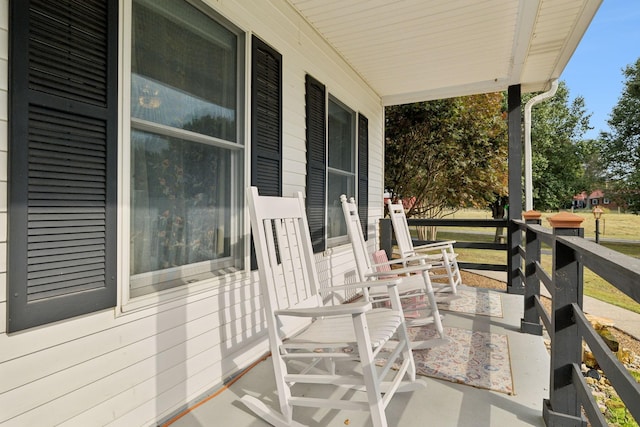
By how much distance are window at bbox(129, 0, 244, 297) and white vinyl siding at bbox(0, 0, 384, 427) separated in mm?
122

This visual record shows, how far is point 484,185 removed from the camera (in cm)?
775

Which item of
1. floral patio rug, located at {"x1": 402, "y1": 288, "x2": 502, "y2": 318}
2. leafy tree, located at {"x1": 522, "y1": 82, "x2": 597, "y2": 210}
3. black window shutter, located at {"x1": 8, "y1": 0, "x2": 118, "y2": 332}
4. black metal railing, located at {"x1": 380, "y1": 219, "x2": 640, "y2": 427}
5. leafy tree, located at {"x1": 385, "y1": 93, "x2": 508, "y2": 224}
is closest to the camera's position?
black metal railing, located at {"x1": 380, "y1": 219, "x2": 640, "y2": 427}

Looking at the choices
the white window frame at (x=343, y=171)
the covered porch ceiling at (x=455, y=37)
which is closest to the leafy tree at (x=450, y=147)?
the covered porch ceiling at (x=455, y=37)

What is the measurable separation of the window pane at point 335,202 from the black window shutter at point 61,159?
249 cm

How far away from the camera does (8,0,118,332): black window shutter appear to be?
1.20 m

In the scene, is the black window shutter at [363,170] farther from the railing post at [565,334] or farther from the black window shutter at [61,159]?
the black window shutter at [61,159]

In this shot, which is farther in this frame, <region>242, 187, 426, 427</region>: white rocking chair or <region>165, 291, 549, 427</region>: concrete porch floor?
<region>165, 291, 549, 427</region>: concrete porch floor

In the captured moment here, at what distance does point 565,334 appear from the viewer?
5.51 ft

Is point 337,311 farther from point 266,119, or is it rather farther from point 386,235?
point 386,235

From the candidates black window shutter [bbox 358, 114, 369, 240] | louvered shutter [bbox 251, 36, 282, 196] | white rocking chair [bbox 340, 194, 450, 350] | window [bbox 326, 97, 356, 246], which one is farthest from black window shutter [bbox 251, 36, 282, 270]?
black window shutter [bbox 358, 114, 369, 240]

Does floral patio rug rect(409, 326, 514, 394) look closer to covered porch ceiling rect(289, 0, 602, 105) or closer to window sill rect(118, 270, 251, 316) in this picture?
window sill rect(118, 270, 251, 316)

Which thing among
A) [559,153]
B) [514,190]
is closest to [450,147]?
[514,190]

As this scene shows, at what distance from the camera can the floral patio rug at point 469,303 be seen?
3520mm

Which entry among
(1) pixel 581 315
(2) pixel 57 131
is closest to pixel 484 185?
(1) pixel 581 315
